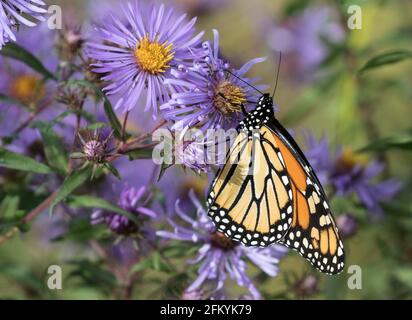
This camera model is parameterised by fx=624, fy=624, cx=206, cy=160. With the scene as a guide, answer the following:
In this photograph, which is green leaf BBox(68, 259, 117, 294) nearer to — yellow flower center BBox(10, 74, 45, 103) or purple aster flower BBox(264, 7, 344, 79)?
yellow flower center BBox(10, 74, 45, 103)

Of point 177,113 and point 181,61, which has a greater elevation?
point 181,61

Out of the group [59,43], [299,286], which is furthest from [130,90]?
[299,286]

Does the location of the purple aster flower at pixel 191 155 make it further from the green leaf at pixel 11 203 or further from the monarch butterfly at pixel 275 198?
the green leaf at pixel 11 203

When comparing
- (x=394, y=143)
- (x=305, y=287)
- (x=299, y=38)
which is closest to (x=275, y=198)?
(x=305, y=287)

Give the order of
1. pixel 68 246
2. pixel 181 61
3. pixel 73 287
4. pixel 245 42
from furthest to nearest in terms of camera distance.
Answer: pixel 245 42 → pixel 68 246 → pixel 73 287 → pixel 181 61

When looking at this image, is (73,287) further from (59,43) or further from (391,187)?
(391,187)

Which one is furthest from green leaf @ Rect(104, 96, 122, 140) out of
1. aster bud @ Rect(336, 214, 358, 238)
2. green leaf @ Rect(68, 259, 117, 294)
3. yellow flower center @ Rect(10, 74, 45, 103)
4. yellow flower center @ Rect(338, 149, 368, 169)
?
yellow flower center @ Rect(338, 149, 368, 169)

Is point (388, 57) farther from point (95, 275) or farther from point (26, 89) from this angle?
point (26, 89)
